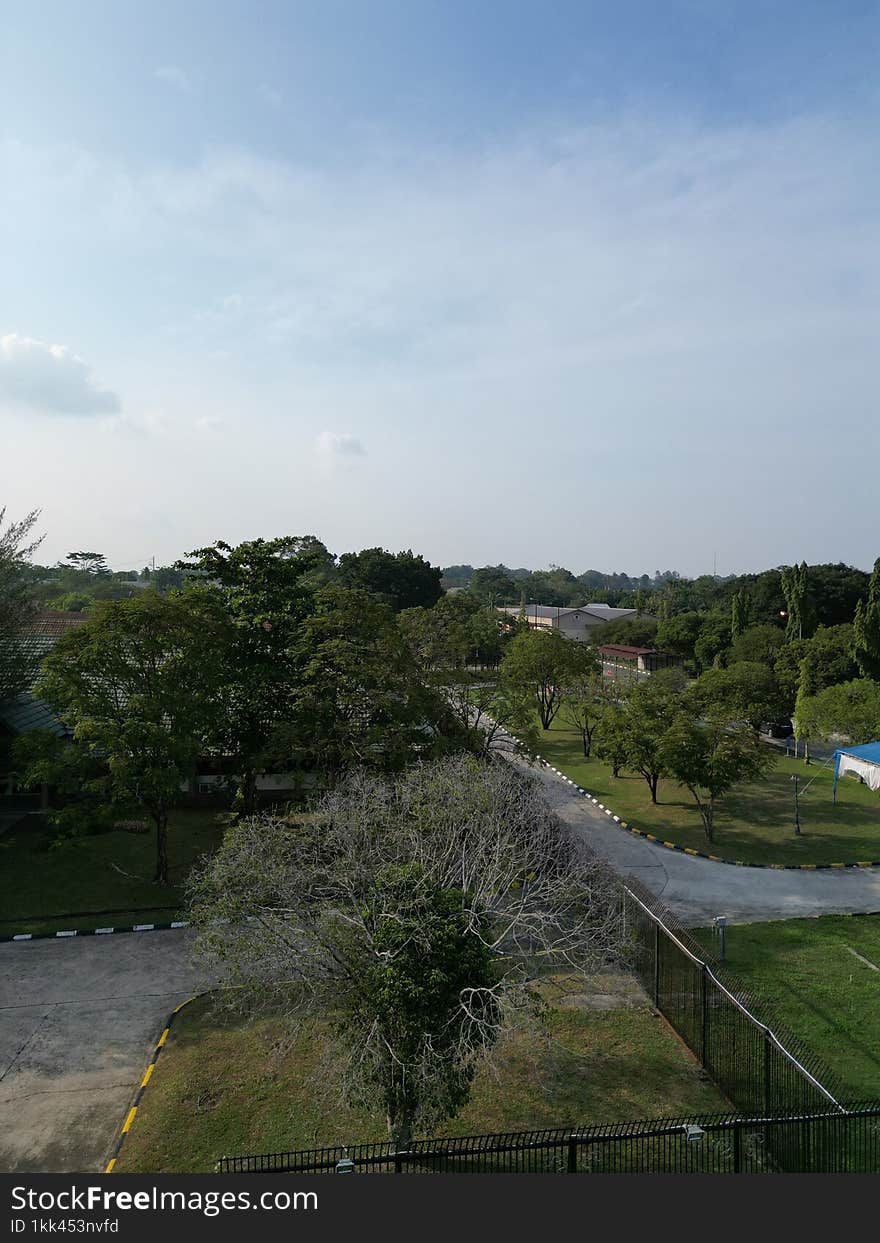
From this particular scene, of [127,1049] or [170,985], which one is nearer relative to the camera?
[127,1049]

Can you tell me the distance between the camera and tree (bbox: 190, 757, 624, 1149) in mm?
8422

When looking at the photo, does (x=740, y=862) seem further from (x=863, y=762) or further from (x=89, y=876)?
(x=89, y=876)

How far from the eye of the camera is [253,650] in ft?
66.5

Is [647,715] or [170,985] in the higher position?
[647,715]

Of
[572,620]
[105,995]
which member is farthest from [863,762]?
[572,620]

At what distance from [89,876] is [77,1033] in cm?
690

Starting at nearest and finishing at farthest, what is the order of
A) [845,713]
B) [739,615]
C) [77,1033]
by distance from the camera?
1. [77,1033]
2. [845,713]
3. [739,615]

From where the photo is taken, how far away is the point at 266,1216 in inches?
261

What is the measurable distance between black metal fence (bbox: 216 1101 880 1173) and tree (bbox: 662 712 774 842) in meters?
12.1

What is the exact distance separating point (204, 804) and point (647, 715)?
14787 mm

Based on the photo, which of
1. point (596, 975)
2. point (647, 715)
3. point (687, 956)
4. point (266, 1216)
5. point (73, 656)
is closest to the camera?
point (266, 1216)

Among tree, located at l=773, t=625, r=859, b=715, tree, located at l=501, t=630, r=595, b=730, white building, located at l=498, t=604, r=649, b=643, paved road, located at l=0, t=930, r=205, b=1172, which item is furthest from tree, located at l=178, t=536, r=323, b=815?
white building, located at l=498, t=604, r=649, b=643

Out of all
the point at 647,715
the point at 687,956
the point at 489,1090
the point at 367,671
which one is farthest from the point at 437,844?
the point at 647,715

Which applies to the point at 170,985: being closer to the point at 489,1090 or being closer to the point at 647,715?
the point at 489,1090
